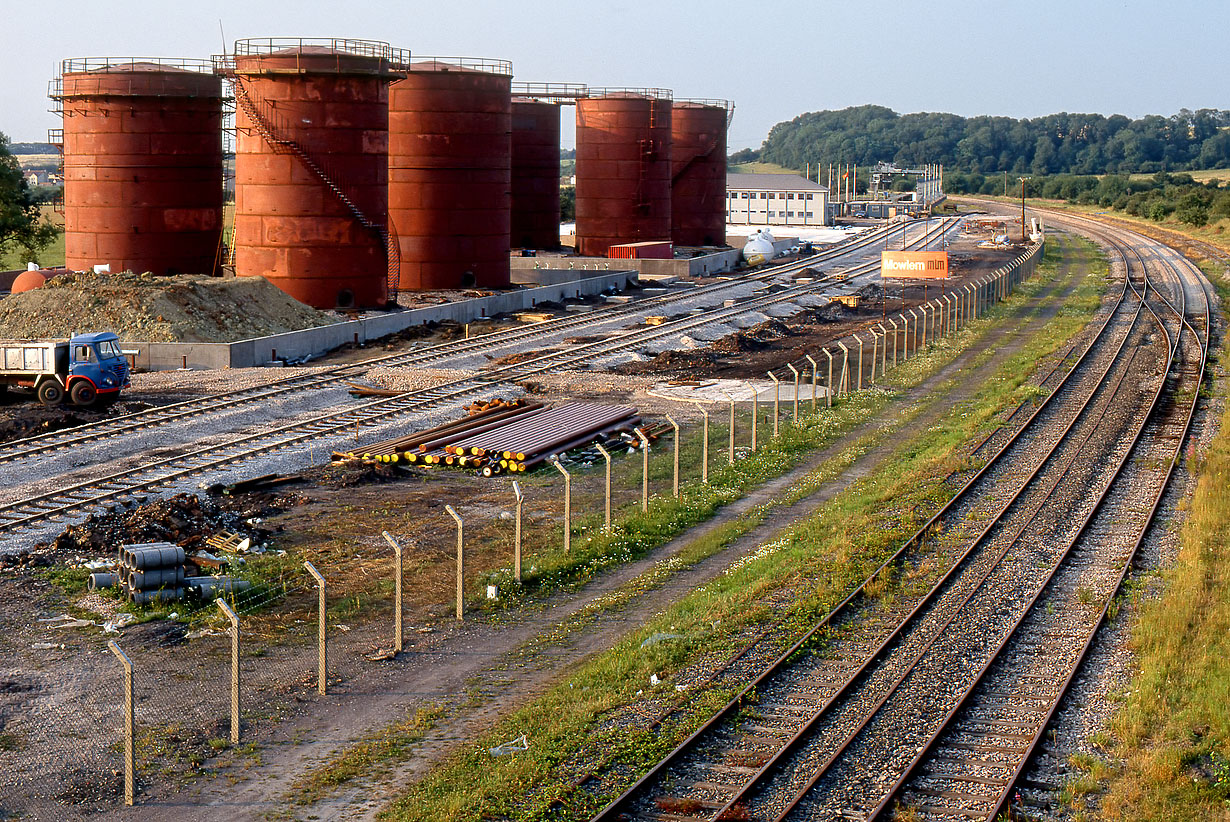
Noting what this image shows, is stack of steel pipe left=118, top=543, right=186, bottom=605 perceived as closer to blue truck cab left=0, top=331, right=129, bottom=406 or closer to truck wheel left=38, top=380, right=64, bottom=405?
blue truck cab left=0, top=331, right=129, bottom=406

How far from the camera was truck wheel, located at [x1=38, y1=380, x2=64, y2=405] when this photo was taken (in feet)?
109

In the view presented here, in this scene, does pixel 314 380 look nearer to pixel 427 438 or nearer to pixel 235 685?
pixel 427 438

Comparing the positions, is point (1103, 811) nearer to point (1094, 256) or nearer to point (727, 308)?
point (727, 308)

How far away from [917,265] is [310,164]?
26049 millimetres

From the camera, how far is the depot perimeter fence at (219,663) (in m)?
12.7

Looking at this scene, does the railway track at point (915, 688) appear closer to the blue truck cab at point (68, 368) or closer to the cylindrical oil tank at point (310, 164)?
the blue truck cab at point (68, 368)

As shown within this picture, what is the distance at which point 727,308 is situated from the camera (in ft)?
202

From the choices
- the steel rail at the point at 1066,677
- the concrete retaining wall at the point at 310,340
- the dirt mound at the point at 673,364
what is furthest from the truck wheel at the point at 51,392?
the steel rail at the point at 1066,677

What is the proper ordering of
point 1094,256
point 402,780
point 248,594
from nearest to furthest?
point 402,780 < point 248,594 < point 1094,256

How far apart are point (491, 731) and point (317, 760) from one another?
69.0 inches

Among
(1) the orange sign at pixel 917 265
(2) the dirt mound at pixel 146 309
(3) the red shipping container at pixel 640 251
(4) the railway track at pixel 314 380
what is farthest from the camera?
(3) the red shipping container at pixel 640 251

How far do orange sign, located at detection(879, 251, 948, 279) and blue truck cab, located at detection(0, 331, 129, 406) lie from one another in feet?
112

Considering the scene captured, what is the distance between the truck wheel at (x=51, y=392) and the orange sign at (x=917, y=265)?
35.3 metres

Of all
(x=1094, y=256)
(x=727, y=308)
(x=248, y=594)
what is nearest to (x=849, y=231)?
(x=1094, y=256)
